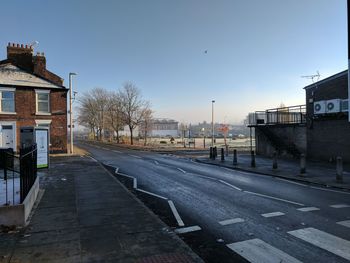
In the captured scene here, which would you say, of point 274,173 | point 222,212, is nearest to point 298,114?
point 274,173

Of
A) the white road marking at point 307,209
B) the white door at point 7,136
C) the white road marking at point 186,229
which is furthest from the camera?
the white door at point 7,136

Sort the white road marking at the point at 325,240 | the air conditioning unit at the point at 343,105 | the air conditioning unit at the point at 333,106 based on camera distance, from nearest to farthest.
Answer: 1. the white road marking at the point at 325,240
2. the air conditioning unit at the point at 343,105
3. the air conditioning unit at the point at 333,106

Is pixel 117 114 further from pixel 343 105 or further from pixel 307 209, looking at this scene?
pixel 307 209

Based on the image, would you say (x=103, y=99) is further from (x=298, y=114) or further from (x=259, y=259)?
(x=259, y=259)

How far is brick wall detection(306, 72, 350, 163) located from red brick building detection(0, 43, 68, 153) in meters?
23.1

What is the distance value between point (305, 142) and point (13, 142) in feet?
84.5

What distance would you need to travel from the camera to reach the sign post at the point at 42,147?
17.8 m

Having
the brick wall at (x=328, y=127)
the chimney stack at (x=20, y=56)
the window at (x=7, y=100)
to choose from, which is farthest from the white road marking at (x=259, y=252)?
the chimney stack at (x=20, y=56)

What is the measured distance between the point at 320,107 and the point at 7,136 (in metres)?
27.1

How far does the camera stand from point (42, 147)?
1789cm

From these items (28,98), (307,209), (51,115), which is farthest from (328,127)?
(28,98)

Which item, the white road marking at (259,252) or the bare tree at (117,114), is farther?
the bare tree at (117,114)

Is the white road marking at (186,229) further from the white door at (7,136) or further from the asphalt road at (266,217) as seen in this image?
the white door at (7,136)

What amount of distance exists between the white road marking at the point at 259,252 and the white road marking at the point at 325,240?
0.86m
